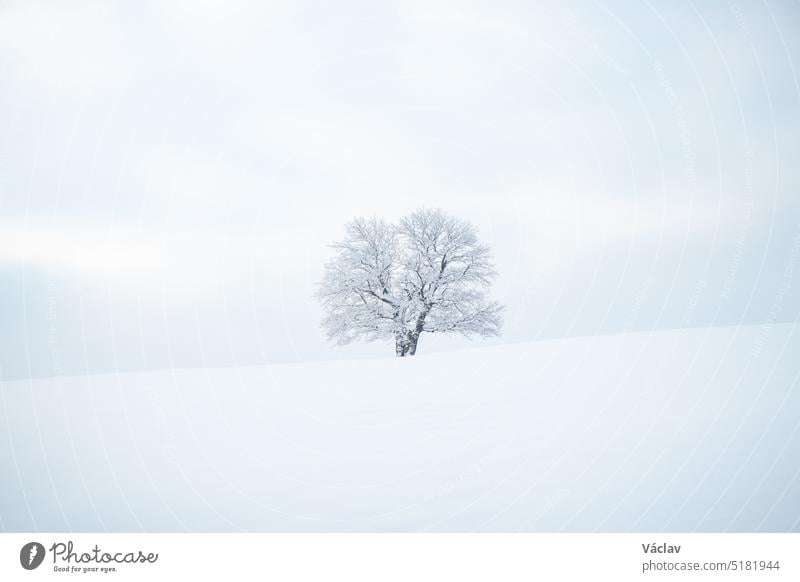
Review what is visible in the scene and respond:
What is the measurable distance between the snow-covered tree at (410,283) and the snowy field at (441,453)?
908 centimetres

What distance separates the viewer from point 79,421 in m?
6.65

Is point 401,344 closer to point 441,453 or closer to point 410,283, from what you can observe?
point 410,283

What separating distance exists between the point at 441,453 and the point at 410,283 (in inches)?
489

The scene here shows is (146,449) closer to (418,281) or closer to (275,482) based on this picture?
(275,482)

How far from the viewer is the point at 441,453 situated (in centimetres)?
498

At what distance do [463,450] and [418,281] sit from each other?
12.4 m

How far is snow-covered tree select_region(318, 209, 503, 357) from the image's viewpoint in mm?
17156

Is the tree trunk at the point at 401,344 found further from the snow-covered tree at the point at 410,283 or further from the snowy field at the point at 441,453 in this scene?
the snowy field at the point at 441,453

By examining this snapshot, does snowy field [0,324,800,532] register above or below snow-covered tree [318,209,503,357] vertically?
below

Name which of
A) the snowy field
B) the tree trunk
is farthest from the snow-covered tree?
the snowy field

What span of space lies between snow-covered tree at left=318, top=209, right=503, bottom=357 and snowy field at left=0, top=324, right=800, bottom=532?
9076 millimetres

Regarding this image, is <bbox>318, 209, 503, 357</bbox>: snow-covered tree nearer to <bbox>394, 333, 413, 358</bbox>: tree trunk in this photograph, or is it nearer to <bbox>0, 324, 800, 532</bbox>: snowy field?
<bbox>394, 333, 413, 358</bbox>: tree trunk

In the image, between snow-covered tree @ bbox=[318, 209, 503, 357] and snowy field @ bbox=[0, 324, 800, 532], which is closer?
snowy field @ bbox=[0, 324, 800, 532]
